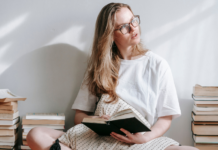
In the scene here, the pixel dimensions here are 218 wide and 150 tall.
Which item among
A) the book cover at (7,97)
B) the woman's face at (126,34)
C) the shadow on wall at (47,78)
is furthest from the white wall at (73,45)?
the woman's face at (126,34)

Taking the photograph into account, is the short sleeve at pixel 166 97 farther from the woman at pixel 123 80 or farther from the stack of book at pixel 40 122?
the stack of book at pixel 40 122

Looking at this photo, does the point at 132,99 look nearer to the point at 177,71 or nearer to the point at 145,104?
the point at 145,104

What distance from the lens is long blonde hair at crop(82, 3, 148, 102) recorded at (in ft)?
5.02

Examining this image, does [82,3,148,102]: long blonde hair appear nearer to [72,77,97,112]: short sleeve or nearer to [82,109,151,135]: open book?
[72,77,97,112]: short sleeve

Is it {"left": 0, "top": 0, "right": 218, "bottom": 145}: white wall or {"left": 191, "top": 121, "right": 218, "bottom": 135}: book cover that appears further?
{"left": 0, "top": 0, "right": 218, "bottom": 145}: white wall

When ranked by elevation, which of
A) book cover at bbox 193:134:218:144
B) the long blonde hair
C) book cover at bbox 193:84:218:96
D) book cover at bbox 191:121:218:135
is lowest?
book cover at bbox 193:134:218:144

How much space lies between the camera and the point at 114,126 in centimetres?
116

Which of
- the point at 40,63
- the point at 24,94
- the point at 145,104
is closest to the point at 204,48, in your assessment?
the point at 145,104

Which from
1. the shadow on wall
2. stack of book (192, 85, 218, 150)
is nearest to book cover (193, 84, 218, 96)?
stack of book (192, 85, 218, 150)

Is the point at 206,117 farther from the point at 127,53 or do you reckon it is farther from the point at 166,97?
Answer: the point at 127,53

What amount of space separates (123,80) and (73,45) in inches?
20.1

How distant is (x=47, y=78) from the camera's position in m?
1.84

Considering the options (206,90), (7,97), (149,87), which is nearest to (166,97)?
(149,87)

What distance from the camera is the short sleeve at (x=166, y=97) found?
1.47m
